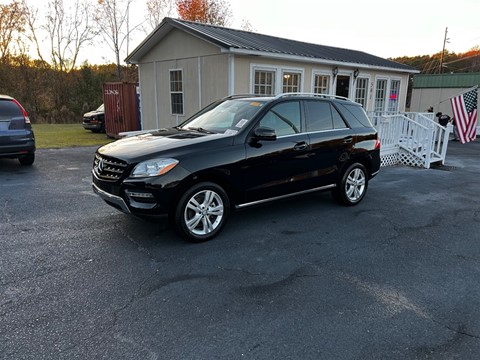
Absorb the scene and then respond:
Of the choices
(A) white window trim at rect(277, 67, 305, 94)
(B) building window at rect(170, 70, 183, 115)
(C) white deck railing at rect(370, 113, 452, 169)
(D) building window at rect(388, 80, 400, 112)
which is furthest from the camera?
(D) building window at rect(388, 80, 400, 112)

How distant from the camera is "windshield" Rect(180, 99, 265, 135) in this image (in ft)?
15.4

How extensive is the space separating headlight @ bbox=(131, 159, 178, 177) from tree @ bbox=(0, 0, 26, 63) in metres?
27.0

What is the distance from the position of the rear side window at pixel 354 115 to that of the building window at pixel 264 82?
16.8 feet

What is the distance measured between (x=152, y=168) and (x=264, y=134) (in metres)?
1.43

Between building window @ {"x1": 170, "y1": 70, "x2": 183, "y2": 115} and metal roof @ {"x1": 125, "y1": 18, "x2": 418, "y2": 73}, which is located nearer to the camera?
metal roof @ {"x1": 125, "y1": 18, "x2": 418, "y2": 73}

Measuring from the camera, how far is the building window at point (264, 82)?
10.8m

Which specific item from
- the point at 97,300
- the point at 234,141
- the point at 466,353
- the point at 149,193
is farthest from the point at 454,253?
the point at 97,300

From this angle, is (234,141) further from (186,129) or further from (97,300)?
(97,300)

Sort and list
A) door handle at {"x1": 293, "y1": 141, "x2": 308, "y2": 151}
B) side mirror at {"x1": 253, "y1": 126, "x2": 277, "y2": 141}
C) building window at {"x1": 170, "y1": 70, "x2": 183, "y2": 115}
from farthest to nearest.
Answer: building window at {"x1": 170, "y1": 70, "x2": 183, "y2": 115} < door handle at {"x1": 293, "y1": 141, "x2": 308, "y2": 151} < side mirror at {"x1": 253, "y1": 126, "x2": 277, "y2": 141}

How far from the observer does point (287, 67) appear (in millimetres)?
11367

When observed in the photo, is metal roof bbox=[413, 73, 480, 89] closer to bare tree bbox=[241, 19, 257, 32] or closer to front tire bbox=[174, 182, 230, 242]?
bare tree bbox=[241, 19, 257, 32]

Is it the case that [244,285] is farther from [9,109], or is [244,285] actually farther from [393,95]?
[393,95]

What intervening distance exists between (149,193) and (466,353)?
3124 mm

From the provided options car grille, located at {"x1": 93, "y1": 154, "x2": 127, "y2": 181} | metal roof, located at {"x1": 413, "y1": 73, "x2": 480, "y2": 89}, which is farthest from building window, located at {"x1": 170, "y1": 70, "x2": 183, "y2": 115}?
metal roof, located at {"x1": 413, "y1": 73, "x2": 480, "y2": 89}
